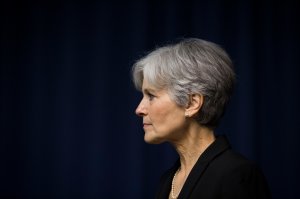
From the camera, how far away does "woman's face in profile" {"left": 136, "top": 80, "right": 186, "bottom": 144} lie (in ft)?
4.62

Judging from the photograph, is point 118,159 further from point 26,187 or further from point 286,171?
point 286,171

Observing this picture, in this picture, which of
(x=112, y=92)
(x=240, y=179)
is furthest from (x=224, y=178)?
(x=112, y=92)

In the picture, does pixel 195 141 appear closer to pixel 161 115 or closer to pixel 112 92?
pixel 161 115

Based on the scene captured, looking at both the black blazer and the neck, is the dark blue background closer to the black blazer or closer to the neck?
the neck

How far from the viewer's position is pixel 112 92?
239cm

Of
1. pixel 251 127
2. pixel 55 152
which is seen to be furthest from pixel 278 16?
pixel 55 152

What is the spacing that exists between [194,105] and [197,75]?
0.32 feet

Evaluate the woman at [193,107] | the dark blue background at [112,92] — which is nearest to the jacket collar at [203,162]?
the woman at [193,107]

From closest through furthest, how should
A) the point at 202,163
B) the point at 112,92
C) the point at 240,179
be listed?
the point at 240,179
the point at 202,163
the point at 112,92

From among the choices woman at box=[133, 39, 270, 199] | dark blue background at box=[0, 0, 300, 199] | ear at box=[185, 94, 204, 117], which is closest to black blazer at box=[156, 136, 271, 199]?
woman at box=[133, 39, 270, 199]

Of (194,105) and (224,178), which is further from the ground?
(194,105)

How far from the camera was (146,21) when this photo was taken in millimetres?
2408

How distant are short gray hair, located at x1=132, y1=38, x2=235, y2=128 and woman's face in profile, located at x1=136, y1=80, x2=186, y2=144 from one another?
0.08ft

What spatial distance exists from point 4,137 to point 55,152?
0.29m
